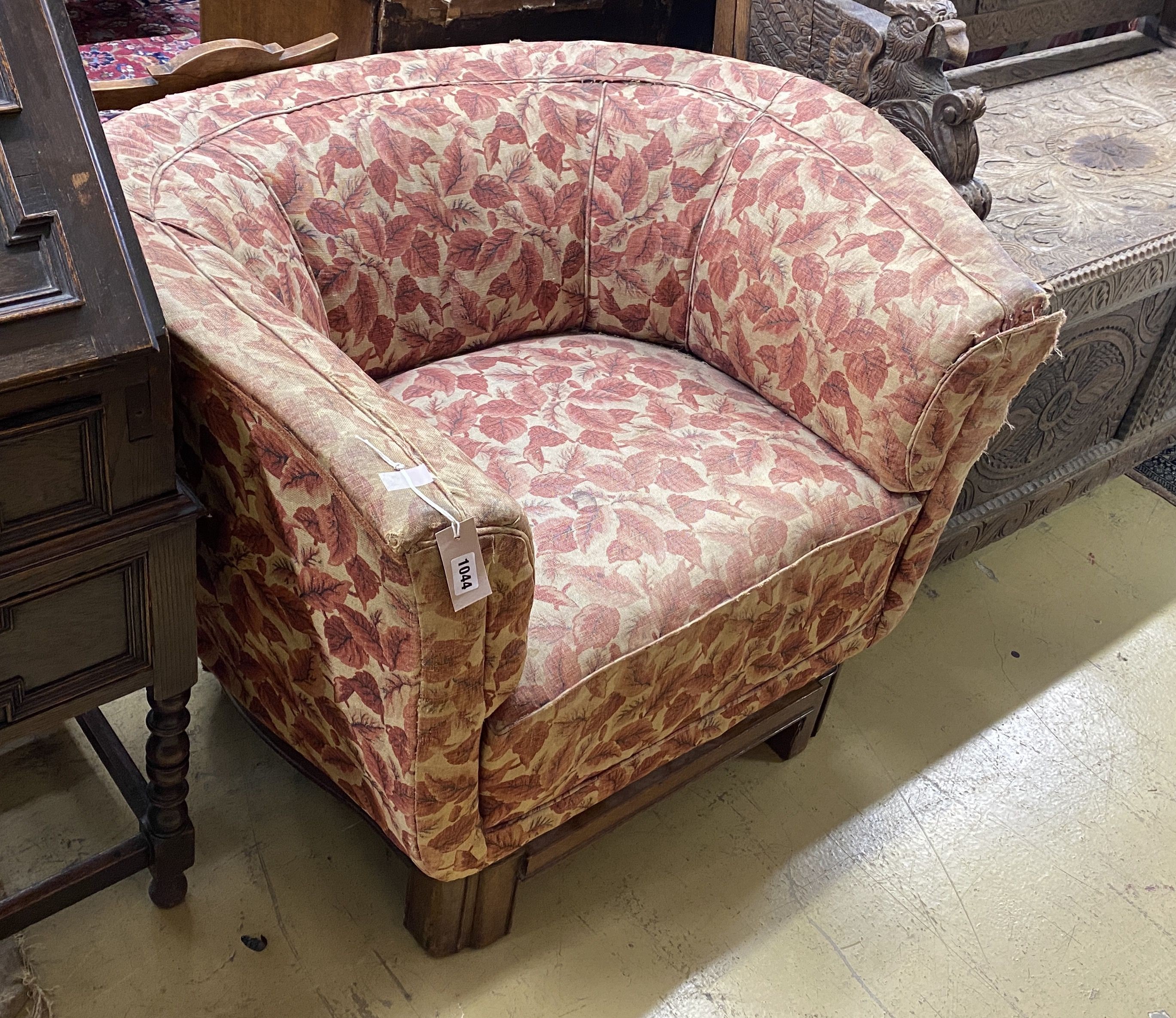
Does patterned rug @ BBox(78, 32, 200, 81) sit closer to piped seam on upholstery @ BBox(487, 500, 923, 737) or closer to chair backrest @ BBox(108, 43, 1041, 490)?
chair backrest @ BBox(108, 43, 1041, 490)

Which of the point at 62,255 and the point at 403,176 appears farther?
the point at 403,176

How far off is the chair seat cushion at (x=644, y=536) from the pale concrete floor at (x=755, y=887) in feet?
1.01

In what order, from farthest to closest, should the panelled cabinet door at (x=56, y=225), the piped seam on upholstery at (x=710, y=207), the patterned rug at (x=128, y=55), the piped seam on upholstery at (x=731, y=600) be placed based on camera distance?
1. the patterned rug at (x=128, y=55)
2. the piped seam on upholstery at (x=710, y=207)
3. the piped seam on upholstery at (x=731, y=600)
4. the panelled cabinet door at (x=56, y=225)

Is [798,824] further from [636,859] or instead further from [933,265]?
[933,265]

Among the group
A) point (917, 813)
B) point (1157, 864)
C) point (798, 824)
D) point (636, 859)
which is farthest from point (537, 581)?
point (1157, 864)

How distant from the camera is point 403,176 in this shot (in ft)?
5.38

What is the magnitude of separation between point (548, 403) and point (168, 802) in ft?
2.38

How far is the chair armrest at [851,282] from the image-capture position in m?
1.50

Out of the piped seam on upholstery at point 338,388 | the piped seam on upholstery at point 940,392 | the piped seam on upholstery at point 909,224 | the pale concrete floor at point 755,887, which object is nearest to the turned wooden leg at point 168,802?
the pale concrete floor at point 755,887

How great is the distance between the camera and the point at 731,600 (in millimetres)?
1460

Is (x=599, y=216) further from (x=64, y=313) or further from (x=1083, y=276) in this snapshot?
(x=64, y=313)

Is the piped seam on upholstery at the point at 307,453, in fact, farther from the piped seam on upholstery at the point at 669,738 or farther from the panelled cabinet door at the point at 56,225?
the piped seam on upholstery at the point at 669,738

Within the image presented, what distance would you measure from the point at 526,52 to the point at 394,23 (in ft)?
1.44

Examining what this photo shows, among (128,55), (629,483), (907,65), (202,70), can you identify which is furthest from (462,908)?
(128,55)
